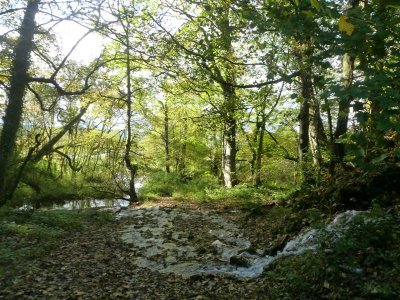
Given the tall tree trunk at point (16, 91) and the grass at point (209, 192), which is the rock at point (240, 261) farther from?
the tall tree trunk at point (16, 91)

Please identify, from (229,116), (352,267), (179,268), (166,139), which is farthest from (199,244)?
(166,139)

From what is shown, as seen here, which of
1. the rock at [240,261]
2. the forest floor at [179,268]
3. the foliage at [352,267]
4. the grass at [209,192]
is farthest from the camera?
the grass at [209,192]

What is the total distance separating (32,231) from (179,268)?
400 centimetres

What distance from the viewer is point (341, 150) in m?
9.34

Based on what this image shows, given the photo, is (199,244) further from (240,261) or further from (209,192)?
(209,192)

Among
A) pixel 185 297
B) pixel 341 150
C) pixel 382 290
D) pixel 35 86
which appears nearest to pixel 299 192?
pixel 341 150

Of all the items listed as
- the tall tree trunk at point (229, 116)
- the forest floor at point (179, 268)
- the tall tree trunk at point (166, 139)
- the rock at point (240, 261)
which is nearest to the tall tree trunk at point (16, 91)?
the forest floor at point (179, 268)

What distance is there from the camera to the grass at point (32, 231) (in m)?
6.64

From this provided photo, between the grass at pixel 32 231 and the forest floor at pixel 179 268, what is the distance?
0.44ft

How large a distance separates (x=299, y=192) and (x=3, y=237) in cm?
793

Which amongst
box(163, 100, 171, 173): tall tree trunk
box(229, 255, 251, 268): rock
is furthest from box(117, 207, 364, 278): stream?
box(163, 100, 171, 173): tall tree trunk

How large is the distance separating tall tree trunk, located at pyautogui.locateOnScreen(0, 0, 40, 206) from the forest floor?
14.3ft

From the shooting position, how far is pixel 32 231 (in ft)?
27.9

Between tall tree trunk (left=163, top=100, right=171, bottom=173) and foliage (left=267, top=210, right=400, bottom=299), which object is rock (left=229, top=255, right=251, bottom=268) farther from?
tall tree trunk (left=163, top=100, right=171, bottom=173)
